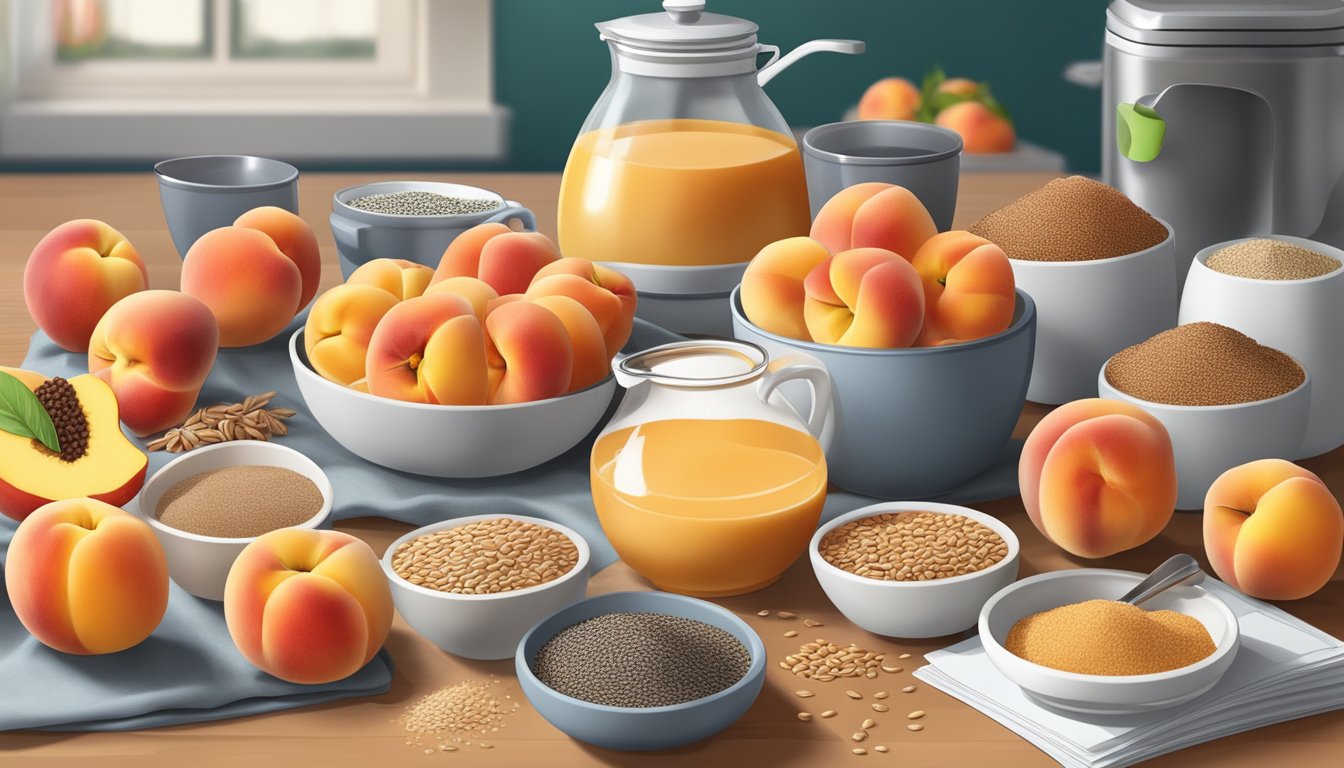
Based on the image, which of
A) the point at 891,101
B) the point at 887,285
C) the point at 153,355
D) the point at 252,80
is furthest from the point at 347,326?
the point at 252,80

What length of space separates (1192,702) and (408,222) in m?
0.84

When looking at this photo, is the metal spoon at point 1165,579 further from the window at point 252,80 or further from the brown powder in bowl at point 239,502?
the window at point 252,80

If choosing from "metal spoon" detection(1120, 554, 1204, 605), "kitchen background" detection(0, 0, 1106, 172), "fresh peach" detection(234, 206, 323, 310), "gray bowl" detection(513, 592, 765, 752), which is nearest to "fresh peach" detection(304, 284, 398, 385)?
"fresh peach" detection(234, 206, 323, 310)

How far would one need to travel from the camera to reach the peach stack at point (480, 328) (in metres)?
1.03

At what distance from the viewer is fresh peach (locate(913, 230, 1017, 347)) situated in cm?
102

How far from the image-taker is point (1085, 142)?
11.4ft

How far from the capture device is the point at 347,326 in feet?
3.59

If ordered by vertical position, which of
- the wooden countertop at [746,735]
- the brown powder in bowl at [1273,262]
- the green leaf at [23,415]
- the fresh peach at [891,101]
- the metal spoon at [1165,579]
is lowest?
the wooden countertop at [746,735]

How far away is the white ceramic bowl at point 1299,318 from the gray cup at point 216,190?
33.8 inches

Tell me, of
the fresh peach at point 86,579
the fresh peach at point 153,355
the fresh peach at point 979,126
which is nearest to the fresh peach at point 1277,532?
A: the fresh peach at point 86,579

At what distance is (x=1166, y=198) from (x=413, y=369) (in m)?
0.70

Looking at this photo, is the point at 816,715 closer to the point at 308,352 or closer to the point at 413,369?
the point at 413,369

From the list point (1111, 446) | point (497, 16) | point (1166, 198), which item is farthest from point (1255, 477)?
point (497, 16)

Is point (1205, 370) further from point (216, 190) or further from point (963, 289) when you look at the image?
point (216, 190)
